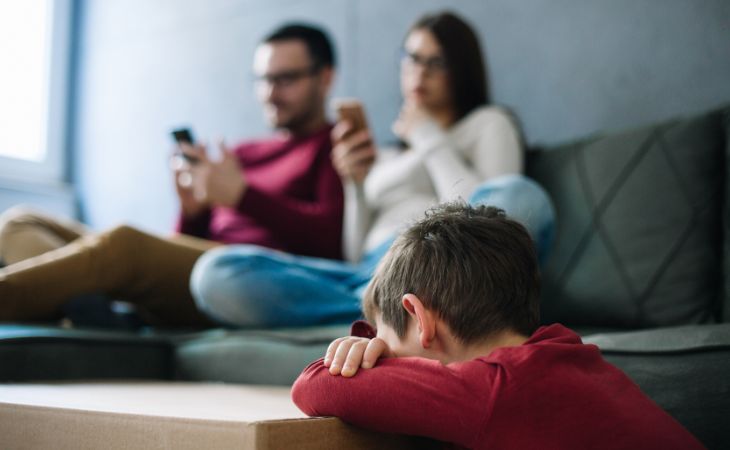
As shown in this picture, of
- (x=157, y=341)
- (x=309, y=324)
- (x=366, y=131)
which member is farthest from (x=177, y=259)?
(x=366, y=131)

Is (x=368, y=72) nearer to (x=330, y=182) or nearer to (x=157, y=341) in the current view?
(x=330, y=182)

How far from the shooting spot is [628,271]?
4.27 feet

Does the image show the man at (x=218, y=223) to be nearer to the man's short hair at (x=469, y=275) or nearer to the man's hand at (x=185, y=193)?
the man's hand at (x=185, y=193)

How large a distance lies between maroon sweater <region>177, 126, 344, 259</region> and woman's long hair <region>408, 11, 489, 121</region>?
383 millimetres

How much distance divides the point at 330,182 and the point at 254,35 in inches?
36.1

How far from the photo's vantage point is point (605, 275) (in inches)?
A: 52.1

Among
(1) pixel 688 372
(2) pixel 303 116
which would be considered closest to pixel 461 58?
(2) pixel 303 116

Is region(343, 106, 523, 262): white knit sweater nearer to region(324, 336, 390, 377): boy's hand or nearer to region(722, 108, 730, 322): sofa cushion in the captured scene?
region(722, 108, 730, 322): sofa cushion

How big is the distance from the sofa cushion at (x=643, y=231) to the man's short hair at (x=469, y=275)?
2.20ft

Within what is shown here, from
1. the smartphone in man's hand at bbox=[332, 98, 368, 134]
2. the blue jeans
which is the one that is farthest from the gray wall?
the blue jeans

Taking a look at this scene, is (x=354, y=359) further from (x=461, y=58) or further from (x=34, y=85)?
(x=34, y=85)

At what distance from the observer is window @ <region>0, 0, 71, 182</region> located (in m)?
2.71

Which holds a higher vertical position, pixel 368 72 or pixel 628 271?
pixel 368 72

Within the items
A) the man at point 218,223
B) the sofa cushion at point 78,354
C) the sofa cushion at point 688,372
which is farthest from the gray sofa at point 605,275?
the sofa cushion at point 688,372
